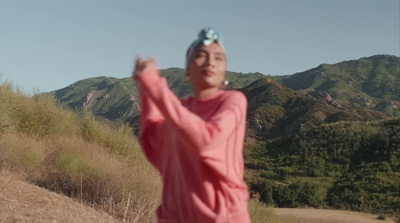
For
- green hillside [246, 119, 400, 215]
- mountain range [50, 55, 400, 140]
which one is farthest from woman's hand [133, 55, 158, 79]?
green hillside [246, 119, 400, 215]

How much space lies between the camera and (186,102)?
2.04 m

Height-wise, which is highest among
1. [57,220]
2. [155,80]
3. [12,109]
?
[155,80]

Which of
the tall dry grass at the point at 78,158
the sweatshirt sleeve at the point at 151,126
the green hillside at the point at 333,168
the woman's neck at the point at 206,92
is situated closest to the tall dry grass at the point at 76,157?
the tall dry grass at the point at 78,158

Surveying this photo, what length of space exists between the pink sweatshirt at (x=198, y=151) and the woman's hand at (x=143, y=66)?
2 cm

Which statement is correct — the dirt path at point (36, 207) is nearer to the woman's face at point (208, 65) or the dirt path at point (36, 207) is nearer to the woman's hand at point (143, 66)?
the woman's face at point (208, 65)

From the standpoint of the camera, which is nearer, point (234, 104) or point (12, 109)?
point (234, 104)

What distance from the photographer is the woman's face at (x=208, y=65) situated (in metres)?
1.87

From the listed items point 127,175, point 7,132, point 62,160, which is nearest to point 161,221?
point 127,175

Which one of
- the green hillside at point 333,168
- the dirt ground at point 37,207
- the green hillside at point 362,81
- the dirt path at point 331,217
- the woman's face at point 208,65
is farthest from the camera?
the green hillside at point 362,81

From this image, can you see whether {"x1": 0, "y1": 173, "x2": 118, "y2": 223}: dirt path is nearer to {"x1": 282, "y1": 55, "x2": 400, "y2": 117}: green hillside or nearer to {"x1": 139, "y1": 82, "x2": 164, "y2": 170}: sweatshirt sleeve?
{"x1": 139, "y1": 82, "x2": 164, "y2": 170}: sweatshirt sleeve

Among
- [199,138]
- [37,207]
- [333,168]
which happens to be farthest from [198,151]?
[333,168]

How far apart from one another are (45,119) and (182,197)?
12786mm

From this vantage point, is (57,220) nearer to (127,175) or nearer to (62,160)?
(127,175)

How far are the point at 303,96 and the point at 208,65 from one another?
63.6 metres
